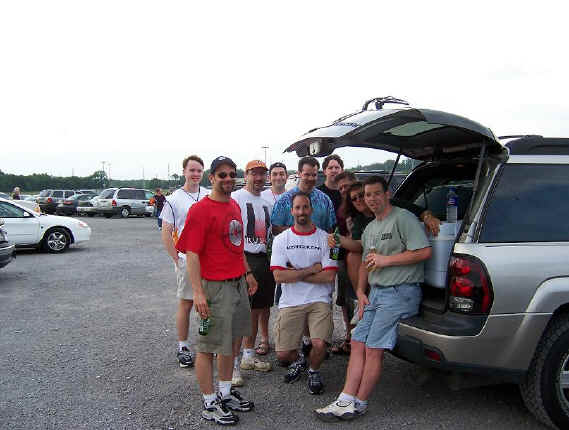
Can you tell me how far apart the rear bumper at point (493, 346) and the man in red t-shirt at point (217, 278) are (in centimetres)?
138

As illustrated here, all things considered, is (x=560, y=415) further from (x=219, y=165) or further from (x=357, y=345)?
(x=219, y=165)

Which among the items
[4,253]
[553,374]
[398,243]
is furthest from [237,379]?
[4,253]

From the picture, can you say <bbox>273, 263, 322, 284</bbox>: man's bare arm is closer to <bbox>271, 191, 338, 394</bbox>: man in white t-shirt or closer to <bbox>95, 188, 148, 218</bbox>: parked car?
<bbox>271, 191, 338, 394</bbox>: man in white t-shirt

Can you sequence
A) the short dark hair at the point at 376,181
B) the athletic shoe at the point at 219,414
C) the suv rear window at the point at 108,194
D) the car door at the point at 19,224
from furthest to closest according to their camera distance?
the suv rear window at the point at 108,194 < the car door at the point at 19,224 < the short dark hair at the point at 376,181 < the athletic shoe at the point at 219,414

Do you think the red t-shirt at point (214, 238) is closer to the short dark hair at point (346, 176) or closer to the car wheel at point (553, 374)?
the short dark hair at point (346, 176)

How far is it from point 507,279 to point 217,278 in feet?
6.36

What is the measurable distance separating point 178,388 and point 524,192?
305 centimetres

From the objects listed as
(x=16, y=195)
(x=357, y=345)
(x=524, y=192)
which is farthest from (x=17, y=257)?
(x=16, y=195)

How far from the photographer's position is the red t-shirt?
142 inches

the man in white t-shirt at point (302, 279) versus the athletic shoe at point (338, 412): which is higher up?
the man in white t-shirt at point (302, 279)

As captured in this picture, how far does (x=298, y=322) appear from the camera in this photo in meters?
4.23

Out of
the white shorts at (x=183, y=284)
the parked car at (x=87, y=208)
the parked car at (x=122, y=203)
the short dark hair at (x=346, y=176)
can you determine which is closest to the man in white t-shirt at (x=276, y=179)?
the short dark hair at (x=346, y=176)

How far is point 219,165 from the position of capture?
3.73 metres

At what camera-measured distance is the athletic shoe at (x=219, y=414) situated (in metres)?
3.55
